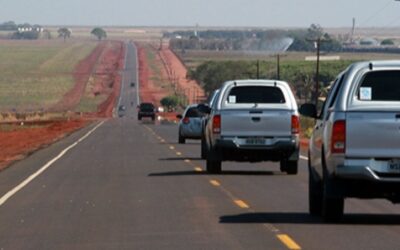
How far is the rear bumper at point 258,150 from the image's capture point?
30812mm

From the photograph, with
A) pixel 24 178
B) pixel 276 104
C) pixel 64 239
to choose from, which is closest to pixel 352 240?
pixel 64 239

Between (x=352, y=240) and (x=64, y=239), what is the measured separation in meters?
3.63

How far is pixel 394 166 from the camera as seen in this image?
719 inches

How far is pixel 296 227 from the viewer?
18.7 metres

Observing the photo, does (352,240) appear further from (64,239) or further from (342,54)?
(342,54)

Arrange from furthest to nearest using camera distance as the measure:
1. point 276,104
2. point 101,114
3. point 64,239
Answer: point 101,114 < point 276,104 < point 64,239

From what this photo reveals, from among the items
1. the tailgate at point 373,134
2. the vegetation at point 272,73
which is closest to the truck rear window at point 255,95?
the tailgate at point 373,134

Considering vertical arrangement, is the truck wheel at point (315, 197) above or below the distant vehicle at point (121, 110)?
above

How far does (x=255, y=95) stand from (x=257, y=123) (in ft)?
4.38

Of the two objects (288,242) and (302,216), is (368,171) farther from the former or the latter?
(302,216)

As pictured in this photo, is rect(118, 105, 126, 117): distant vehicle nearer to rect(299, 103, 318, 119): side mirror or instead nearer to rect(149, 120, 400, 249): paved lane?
rect(149, 120, 400, 249): paved lane

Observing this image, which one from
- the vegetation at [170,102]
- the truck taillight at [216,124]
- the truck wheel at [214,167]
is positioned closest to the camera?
the truck taillight at [216,124]

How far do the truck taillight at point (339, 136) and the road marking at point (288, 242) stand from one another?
4.91 feet

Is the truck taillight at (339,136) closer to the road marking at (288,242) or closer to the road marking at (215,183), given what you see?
the road marking at (288,242)
